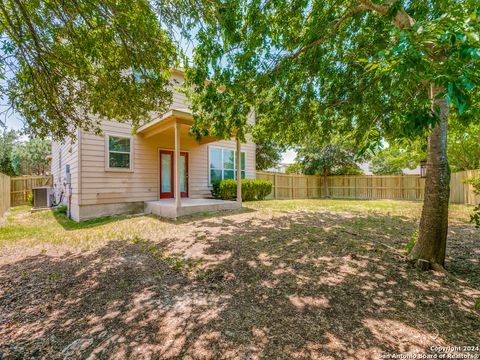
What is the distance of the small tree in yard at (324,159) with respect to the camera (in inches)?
647

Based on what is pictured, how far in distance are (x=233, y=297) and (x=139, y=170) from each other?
23.5ft

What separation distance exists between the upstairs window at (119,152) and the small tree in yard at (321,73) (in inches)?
175

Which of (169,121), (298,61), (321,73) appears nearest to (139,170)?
(169,121)

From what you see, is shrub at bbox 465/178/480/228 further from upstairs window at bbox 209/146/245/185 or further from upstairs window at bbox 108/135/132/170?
upstairs window at bbox 108/135/132/170

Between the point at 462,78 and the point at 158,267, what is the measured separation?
405cm

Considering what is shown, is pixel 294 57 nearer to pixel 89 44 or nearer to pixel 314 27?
pixel 314 27

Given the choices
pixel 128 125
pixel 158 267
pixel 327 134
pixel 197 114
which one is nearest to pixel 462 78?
pixel 158 267

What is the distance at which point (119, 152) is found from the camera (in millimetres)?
8062

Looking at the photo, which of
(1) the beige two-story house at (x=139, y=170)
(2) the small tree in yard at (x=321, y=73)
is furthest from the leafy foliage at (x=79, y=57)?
(1) the beige two-story house at (x=139, y=170)

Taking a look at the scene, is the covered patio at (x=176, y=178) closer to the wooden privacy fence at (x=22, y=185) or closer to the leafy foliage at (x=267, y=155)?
the wooden privacy fence at (x=22, y=185)

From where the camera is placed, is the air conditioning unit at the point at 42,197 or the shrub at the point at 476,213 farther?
the air conditioning unit at the point at 42,197

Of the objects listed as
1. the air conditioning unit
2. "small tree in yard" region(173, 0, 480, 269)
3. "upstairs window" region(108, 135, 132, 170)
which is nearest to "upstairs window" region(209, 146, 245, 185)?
"upstairs window" region(108, 135, 132, 170)

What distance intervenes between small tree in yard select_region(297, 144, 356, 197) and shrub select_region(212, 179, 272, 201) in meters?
6.62

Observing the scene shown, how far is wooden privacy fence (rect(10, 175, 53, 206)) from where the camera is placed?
1288 cm
